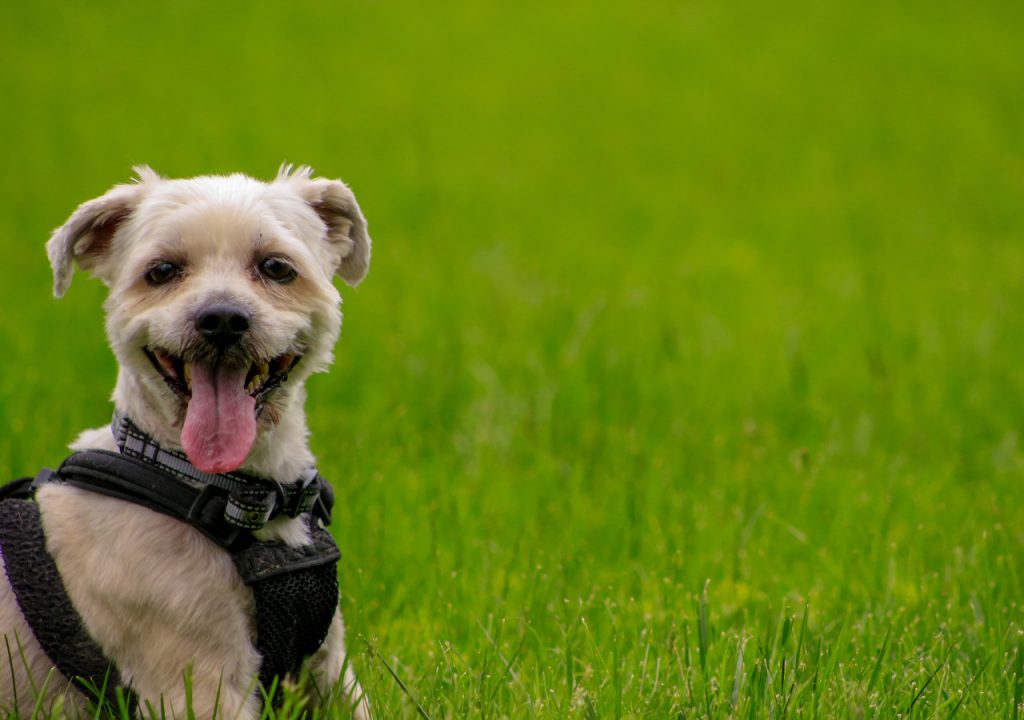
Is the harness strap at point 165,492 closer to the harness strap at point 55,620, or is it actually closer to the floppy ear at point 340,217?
the harness strap at point 55,620

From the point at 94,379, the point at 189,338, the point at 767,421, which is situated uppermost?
the point at 189,338

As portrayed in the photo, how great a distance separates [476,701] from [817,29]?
2066 centimetres

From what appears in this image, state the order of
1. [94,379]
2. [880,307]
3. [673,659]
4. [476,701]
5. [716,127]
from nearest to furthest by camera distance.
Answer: [476,701] < [673,659] < [94,379] < [880,307] < [716,127]

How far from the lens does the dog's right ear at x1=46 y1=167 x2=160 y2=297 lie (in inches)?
139

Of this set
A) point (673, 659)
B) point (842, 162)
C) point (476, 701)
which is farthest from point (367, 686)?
point (842, 162)

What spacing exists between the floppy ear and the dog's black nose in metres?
0.68

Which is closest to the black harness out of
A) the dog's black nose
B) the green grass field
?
the dog's black nose

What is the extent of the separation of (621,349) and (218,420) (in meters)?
4.98

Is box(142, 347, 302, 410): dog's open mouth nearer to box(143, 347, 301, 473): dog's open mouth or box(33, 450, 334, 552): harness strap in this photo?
box(143, 347, 301, 473): dog's open mouth

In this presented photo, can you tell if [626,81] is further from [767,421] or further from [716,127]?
[767,421]

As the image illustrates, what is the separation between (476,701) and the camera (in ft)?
Result: 11.5

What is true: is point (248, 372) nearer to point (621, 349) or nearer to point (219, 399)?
point (219, 399)

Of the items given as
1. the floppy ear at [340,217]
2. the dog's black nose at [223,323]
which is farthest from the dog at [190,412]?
the floppy ear at [340,217]

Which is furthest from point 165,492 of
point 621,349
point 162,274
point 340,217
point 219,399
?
point 621,349
